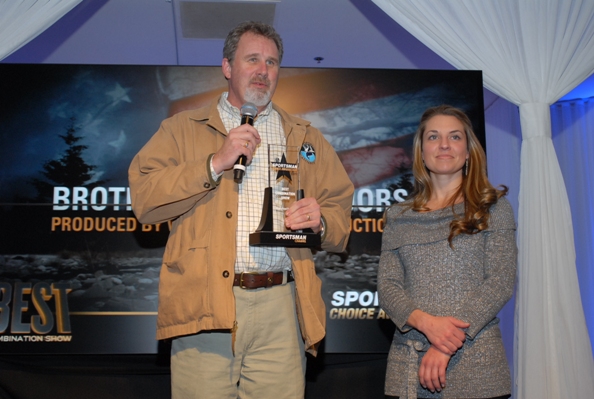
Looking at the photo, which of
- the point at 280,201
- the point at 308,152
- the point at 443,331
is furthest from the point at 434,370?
the point at 308,152

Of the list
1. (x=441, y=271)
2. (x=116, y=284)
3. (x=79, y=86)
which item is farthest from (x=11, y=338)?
(x=441, y=271)

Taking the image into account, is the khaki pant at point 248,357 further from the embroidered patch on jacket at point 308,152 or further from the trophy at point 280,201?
the embroidered patch on jacket at point 308,152

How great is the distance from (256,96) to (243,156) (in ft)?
1.33

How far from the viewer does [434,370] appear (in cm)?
192

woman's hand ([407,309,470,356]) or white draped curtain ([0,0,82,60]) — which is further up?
white draped curtain ([0,0,82,60])

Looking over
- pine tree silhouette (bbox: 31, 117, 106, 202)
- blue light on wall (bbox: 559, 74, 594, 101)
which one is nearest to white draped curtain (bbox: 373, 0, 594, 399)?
pine tree silhouette (bbox: 31, 117, 106, 202)

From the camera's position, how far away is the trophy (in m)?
1.90

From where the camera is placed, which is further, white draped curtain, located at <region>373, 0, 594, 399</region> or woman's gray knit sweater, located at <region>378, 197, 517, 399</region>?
white draped curtain, located at <region>373, 0, 594, 399</region>

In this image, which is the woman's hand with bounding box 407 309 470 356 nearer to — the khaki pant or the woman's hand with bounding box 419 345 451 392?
the woman's hand with bounding box 419 345 451 392

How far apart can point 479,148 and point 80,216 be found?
2162 mm

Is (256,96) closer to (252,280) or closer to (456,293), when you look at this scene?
(252,280)

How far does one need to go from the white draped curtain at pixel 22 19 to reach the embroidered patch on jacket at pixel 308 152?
5.01 feet

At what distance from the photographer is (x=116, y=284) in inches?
128

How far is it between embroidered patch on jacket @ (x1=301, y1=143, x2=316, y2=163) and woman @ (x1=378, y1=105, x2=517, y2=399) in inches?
14.6
